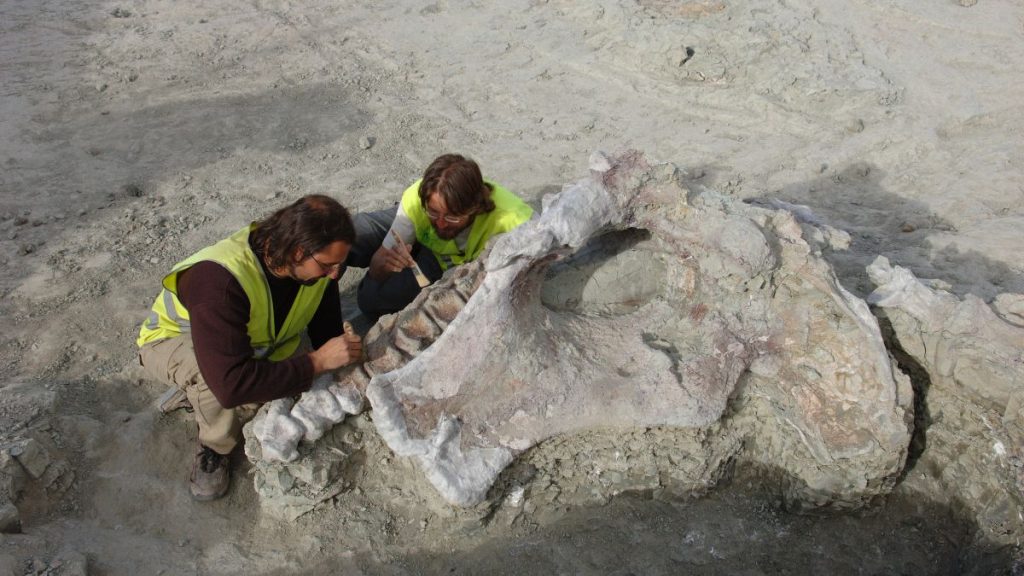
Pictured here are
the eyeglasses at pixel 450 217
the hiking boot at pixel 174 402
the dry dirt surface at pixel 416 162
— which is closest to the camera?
the dry dirt surface at pixel 416 162

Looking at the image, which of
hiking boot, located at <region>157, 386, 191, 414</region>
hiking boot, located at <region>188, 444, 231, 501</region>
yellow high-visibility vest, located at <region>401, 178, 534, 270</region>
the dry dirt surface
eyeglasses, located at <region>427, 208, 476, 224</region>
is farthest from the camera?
yellow high-visibility vest, located at <region>401, 178, 534, 270</region>

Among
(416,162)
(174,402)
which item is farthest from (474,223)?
(416,162)

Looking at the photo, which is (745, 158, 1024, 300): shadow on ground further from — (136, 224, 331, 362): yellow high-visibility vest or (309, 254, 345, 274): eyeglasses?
(136, 224, 331, 362): yellow high-visibility vest

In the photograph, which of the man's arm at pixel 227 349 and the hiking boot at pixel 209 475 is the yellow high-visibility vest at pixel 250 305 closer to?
the man's arm at pixel 227 349

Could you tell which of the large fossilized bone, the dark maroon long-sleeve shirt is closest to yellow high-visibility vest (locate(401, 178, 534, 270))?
the large fossilized bone

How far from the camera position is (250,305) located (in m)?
2.38

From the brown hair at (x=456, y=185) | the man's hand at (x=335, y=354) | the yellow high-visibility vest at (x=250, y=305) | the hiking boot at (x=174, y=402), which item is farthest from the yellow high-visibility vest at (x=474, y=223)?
the hiking boot at (x=174, y=402)

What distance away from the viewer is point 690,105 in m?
5.41

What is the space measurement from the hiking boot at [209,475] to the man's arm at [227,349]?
1.43ft

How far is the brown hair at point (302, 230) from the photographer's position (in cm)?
229

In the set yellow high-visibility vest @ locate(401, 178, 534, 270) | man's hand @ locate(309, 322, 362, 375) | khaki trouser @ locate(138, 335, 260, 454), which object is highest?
man's hand @ locate(309, 322, 362, 375)

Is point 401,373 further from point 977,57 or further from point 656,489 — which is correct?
point 977,57

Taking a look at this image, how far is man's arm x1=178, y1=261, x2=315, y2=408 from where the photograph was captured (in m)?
2.26

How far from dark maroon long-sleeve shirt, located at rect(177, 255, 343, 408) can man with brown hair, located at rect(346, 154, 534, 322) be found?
0.93 m
